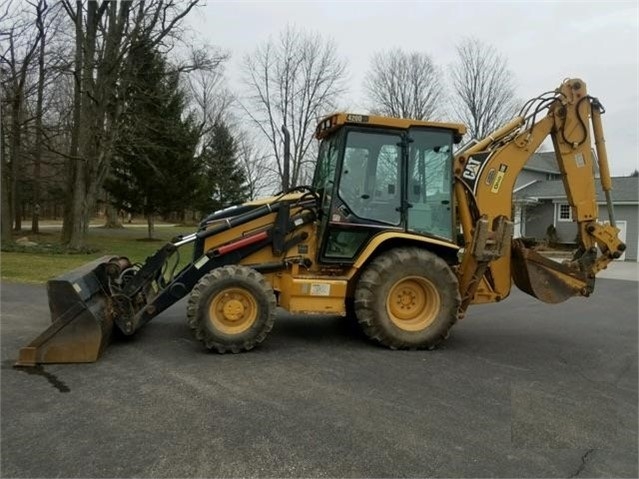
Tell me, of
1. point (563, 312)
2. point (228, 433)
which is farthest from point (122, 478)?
point (563, 312)

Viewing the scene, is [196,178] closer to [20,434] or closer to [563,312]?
[563,312]

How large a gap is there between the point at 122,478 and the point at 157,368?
2.33 meters

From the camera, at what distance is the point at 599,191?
26.4 m

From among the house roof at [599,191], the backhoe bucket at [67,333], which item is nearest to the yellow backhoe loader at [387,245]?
the backhoe bucket at [67,333]

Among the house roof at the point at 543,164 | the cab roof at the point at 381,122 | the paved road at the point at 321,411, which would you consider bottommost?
the paved road at the point at 321,411

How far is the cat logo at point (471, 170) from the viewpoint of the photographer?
23.6 feet

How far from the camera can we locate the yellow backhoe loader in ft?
21.7

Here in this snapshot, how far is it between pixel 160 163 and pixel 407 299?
75.0 ft

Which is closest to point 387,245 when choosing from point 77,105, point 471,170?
point 471,170

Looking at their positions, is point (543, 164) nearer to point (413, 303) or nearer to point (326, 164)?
point (326, 164)

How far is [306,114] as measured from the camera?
38875mm

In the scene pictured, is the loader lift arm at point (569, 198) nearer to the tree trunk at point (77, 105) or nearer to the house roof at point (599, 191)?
the tree trunk at point (77, 105)

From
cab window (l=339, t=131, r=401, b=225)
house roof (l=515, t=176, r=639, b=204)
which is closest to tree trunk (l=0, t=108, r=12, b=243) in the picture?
cab window (l=339, t=131, r=401, b=225)

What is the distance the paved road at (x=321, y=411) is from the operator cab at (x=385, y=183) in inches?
58.0
